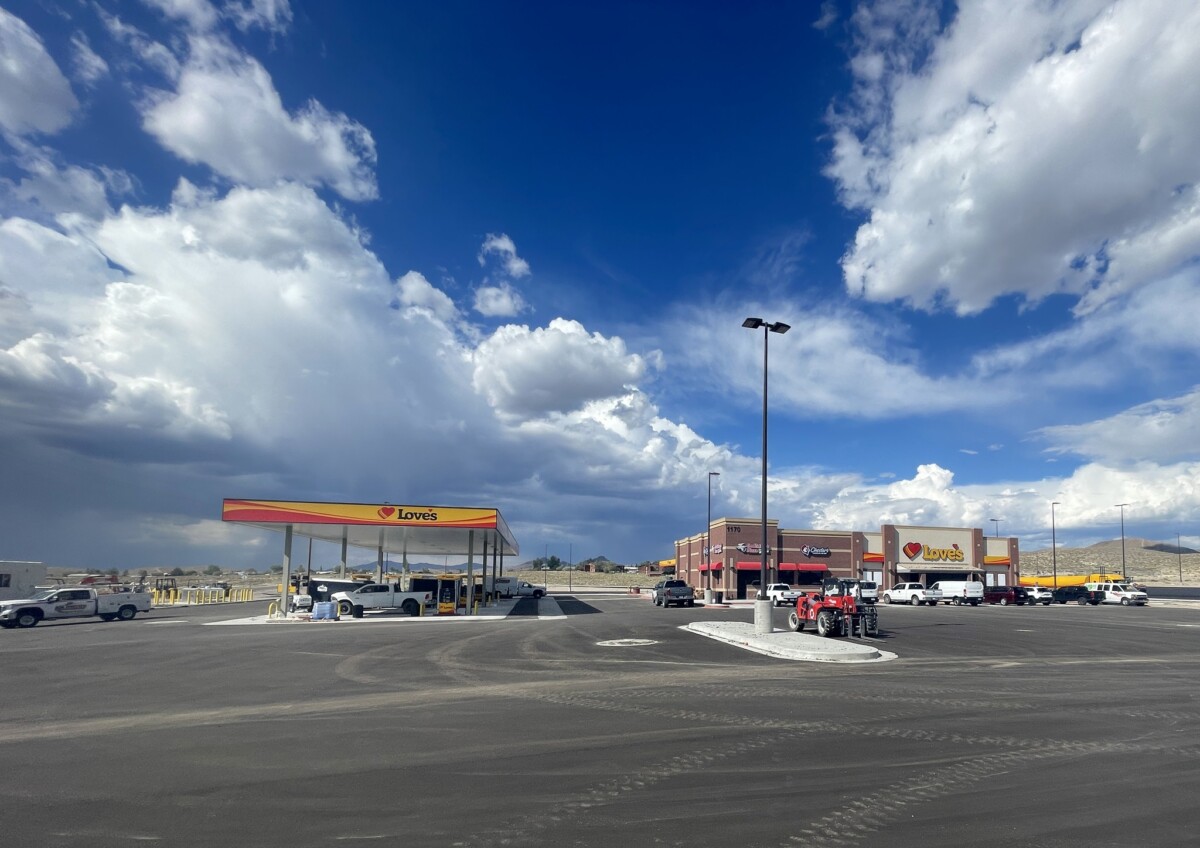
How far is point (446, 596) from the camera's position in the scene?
41594 millimetres

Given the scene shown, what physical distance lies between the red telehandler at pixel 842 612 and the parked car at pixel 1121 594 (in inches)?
1928

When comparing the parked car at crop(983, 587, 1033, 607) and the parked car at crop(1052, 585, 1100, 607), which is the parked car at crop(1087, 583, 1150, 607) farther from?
the parked car at crop(983, 587, 1033, 607)

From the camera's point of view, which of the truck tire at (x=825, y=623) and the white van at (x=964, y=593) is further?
the white van at (x=964, y=593)

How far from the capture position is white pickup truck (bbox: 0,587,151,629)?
3488 centimetres

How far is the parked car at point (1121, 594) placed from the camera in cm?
6172

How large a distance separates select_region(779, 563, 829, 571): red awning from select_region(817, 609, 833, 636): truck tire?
159 ft

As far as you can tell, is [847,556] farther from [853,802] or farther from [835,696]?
[853,802]

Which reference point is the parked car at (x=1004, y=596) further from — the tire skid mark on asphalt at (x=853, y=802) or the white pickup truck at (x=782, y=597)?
the tire skid mark on asphalt at (x=853, y=802)

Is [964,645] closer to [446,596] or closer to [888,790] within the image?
[888,790]

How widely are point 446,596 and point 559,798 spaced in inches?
1386

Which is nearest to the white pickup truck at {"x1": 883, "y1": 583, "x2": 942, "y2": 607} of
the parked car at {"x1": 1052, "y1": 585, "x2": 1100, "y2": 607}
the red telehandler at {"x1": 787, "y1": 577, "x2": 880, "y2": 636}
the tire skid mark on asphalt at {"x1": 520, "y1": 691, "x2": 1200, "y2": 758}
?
the parked car at {"x1": 1052, "y1": 585, "x2": 1100, "y2": 607}

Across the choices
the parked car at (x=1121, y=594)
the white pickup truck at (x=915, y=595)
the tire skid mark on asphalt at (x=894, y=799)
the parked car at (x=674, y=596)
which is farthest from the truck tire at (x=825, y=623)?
the parked car at (x=1121, y=594)

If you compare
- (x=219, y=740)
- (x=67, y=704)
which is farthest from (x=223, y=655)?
(x=219, y=740)

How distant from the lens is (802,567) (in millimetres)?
73500
